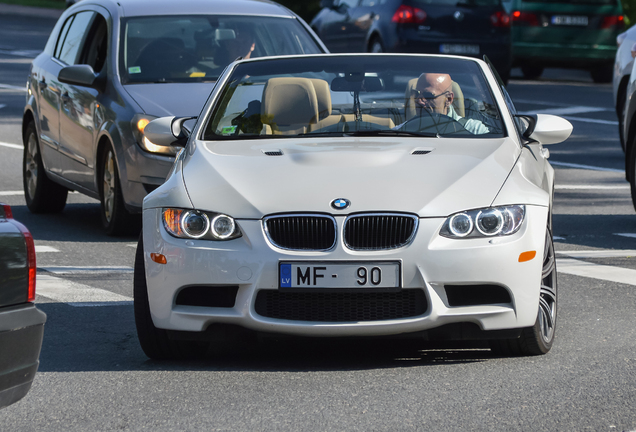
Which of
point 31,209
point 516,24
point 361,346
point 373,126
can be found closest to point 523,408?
point 361,346

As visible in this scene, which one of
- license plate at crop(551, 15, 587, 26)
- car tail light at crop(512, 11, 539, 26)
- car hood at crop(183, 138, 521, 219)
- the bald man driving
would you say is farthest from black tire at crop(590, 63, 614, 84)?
car hood at crop(183, 138, 521, 219)

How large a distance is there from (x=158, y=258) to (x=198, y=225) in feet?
0.76

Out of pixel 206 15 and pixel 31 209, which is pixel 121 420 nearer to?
pixel 206 15

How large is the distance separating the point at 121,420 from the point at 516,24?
18656 mm

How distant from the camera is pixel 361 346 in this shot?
5727 mm

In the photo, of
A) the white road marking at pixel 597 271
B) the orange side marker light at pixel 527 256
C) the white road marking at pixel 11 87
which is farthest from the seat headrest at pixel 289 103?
Result: the white road marking at pixel 11 87

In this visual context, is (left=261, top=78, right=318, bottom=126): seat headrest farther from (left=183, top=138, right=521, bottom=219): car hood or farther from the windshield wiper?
(left=183, top=138, right=521, bottom=219): car hood

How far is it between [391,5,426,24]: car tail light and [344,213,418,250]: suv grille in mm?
15060

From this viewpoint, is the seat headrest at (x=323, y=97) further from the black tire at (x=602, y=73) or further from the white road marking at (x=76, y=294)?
the black tire at (x=602, y=73)

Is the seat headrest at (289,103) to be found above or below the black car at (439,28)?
above

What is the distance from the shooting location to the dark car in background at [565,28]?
22.0 meters

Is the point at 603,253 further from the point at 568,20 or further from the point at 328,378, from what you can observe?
the point at 568,20

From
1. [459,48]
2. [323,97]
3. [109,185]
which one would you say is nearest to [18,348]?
[323,97]

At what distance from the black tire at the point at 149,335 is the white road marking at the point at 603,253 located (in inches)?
147
